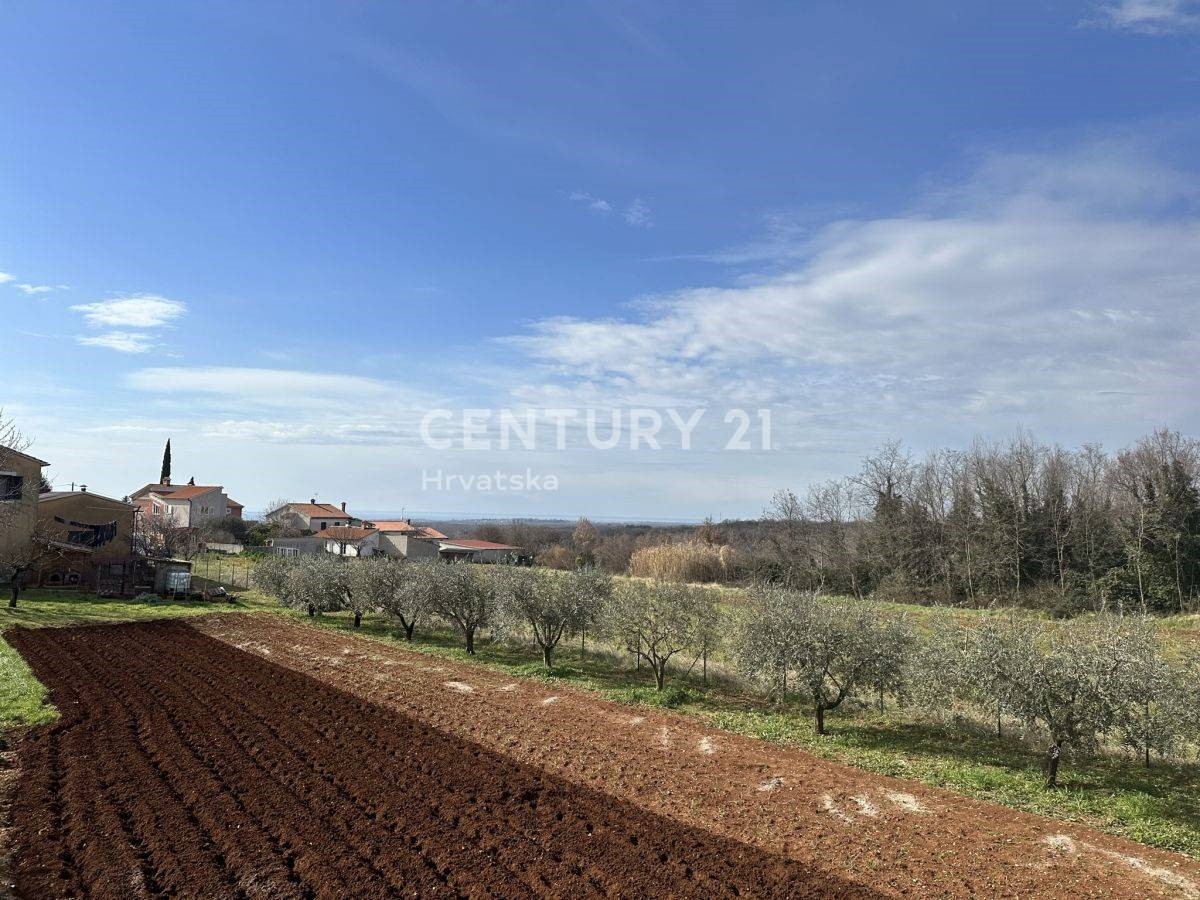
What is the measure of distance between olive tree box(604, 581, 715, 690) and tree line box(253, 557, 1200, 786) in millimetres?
38

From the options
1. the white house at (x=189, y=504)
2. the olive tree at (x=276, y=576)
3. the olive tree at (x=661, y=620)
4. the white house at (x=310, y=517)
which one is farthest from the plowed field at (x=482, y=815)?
the white house at (x=310, y=517)

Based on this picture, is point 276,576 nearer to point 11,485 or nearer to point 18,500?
point 18,500

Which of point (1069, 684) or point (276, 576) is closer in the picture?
point (1069, 684)

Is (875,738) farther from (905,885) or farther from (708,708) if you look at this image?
(905,885)

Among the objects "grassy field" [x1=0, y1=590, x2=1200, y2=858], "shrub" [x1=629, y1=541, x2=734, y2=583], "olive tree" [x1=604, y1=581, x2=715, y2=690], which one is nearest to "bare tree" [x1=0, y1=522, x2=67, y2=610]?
"grassy field" [x1=0, y1=590, x2=1200, y2=858]

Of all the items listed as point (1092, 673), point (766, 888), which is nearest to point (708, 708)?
point (1092, 673)

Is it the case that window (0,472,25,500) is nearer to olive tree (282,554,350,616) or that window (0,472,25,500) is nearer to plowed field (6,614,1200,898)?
olive tree (282,554,350,616)

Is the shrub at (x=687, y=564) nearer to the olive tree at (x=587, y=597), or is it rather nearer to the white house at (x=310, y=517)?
the olive tree at (x=587, y=597)

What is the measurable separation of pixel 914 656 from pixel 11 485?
141 feet

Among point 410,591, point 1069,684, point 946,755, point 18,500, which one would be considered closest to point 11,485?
point 18,500

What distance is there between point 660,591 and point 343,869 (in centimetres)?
1301

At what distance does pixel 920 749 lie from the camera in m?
13.9

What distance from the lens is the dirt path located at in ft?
27.3

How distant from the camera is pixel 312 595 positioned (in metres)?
31.4
